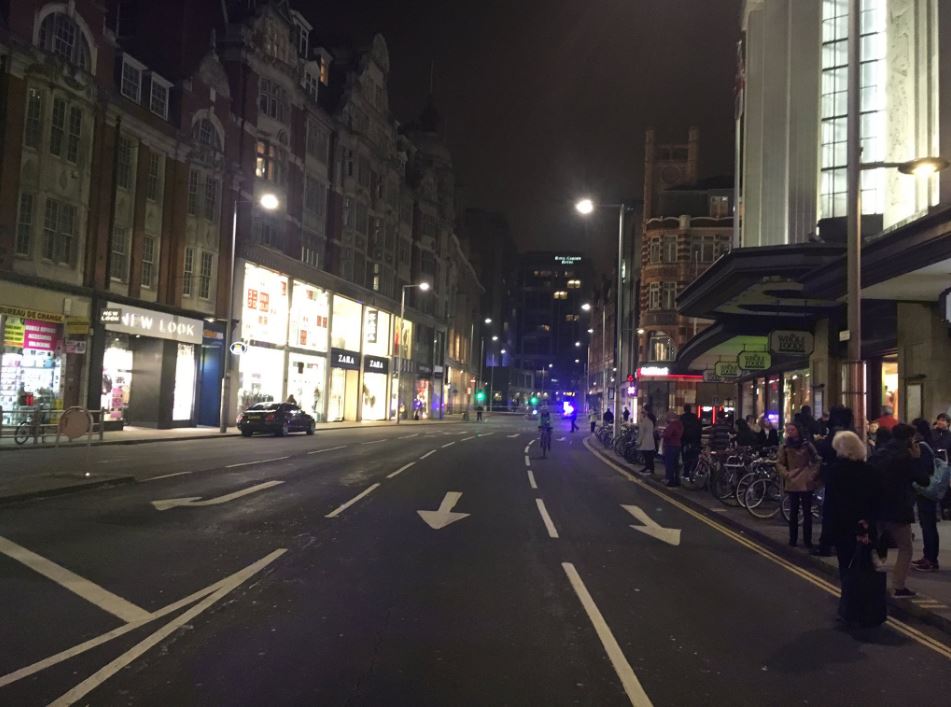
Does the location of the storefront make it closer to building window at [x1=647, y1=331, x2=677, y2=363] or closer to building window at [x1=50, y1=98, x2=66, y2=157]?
building window at [x1=50, y1=98, x2=66, y2=157]

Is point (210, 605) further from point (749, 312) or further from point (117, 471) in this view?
point (749, 312)

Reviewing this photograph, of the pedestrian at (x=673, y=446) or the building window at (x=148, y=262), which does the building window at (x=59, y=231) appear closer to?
the building window at (x=148, y=262)

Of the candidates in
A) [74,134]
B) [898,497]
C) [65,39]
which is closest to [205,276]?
[74,134]

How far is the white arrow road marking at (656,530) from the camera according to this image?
11.5 metres

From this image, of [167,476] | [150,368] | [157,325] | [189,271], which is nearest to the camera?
[167,476]

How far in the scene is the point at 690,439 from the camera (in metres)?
19.4

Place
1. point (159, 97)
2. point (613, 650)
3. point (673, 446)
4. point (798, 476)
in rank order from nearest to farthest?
point (613, 650) < point (798, 476) < point (673, 446) < point (159, 97)

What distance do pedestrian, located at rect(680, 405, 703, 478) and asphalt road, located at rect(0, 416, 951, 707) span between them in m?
6.03

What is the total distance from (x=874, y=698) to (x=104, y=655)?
5255 millimetres

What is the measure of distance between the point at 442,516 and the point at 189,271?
26.8m

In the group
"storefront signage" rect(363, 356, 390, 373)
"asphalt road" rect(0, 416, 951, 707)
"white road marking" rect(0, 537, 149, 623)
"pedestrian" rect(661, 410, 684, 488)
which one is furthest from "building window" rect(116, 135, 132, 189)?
"storefront signage" rect(363, 356, 390, 373)

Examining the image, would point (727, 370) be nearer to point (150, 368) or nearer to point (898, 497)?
point (898, 497)

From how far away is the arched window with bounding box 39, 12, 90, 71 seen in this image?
2727cm

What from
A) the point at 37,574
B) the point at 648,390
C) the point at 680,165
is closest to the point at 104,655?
the point at 37,574
